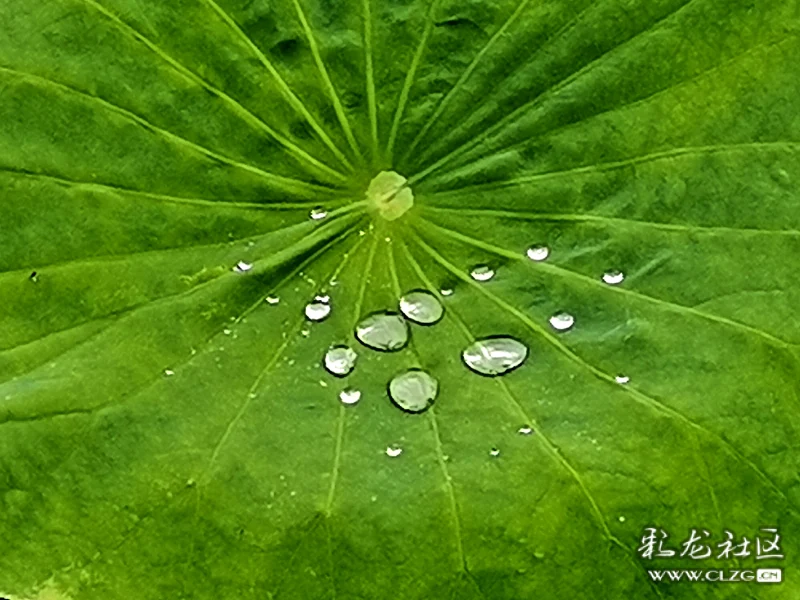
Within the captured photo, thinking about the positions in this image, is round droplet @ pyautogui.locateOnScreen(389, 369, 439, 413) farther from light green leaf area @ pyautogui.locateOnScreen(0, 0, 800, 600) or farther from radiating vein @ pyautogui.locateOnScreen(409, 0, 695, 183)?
radiating vein @ pyautogui.locateOnScreen(409, 0, 695, 183)

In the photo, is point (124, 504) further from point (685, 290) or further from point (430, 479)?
point (685, 290)

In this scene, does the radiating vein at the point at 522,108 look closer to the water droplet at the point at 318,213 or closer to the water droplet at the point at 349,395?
the water droplet at the point at 318,213

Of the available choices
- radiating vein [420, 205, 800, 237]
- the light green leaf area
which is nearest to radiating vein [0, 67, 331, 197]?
the light green leaf area

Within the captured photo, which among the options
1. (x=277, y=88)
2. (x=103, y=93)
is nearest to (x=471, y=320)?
(x=277, y=88)

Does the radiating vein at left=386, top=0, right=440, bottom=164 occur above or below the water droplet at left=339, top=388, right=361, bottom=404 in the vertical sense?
above

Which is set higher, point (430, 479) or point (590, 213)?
Result: point (590, 213)
